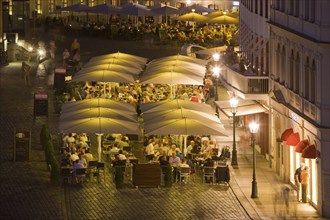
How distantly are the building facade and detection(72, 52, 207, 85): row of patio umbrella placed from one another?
11.2 m

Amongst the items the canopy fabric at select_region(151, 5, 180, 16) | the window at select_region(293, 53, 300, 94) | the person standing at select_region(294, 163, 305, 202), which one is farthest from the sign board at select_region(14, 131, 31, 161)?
the canopy fabric at select_region(151, 5, 180, 16)

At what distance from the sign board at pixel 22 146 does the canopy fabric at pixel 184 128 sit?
5879 mm

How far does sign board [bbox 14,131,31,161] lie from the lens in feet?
205

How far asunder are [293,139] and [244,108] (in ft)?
36.2

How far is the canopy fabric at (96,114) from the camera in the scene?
203 ft

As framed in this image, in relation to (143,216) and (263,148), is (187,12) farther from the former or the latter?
(143,216)

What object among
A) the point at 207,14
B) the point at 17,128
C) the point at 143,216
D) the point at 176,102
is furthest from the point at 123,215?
the point at 207,14

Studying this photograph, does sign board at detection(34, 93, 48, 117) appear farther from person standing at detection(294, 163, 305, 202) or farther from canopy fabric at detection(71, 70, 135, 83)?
person standing at detection(294, 163, 305, 202)

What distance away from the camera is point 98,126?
198 feet

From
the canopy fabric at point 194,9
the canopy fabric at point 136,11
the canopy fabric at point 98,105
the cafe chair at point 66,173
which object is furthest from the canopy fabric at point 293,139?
the canopy fabric at point 194,9

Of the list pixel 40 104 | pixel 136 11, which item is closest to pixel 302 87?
pixel 40 104

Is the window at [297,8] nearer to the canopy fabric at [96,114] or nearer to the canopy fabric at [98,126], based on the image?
the canopy fabric at [98,126]

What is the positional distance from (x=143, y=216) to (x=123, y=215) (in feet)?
2.73

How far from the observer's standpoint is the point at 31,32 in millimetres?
117688
